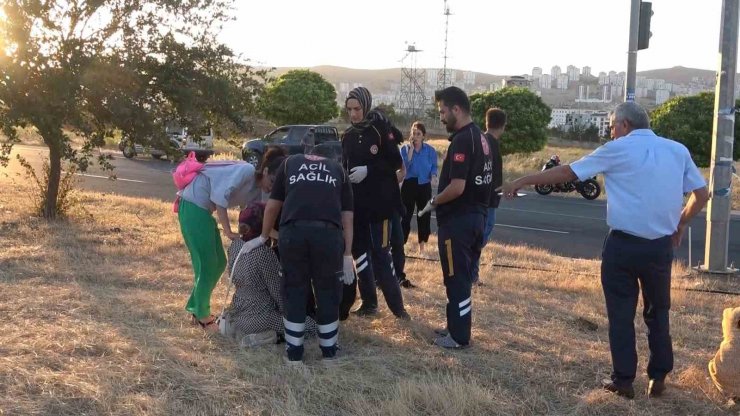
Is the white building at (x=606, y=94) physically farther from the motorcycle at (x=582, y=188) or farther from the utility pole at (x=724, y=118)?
the utility pole at (x=724, y=118)

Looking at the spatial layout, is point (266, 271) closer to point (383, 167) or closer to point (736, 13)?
point (383, 167)

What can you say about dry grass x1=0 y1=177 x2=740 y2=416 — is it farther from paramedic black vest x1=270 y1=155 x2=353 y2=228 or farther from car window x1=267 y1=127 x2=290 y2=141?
car window x1=267 y1=127 x2=290 y2=141

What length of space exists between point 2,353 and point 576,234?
1145cm

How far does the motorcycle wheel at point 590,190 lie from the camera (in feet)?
69.2

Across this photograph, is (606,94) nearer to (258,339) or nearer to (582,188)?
(582,188)

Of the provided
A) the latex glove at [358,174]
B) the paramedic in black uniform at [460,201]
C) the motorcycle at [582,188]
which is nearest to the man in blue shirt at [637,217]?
the paramedic in black uniform at [460,201]

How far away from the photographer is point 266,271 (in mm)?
5398

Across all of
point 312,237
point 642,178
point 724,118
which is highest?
point 724,118

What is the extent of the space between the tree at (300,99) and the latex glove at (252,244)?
3329 cm

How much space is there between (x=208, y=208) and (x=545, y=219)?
11.8m

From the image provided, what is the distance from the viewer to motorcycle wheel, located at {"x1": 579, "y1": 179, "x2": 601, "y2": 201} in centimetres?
2109

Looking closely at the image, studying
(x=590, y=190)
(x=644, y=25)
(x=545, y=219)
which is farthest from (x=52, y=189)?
(x=590, y=190)

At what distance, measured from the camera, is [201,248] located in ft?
18.6

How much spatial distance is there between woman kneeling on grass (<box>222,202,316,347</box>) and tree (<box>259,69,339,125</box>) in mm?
33092
